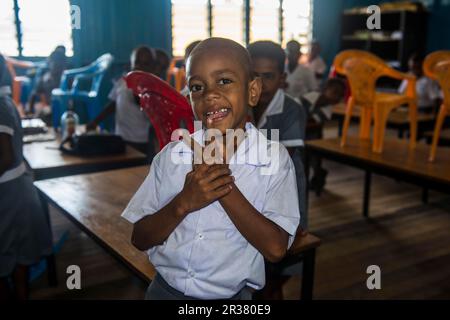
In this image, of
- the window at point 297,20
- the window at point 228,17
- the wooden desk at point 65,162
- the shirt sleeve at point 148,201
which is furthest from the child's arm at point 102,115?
the window at point 297,20

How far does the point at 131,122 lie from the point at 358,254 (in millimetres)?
1733

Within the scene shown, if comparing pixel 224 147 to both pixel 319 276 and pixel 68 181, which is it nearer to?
pixel 68 181

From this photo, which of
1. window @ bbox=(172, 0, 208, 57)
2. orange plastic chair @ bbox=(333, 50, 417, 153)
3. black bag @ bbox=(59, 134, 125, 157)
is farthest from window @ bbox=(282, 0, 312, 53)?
black bag @ bbox=(59, 134, 125, 157)

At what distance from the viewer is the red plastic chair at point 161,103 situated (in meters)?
1.03

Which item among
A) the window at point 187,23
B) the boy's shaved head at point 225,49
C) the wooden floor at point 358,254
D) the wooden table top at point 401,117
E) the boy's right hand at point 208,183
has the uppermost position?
the window at point 187,23

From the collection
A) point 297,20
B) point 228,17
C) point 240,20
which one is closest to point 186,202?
point 228,17

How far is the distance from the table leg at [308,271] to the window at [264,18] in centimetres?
717

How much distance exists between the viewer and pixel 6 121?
1726 millimetres

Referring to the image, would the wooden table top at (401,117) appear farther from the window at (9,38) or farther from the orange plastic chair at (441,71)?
the window at (9,38)

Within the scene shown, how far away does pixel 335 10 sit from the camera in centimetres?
896

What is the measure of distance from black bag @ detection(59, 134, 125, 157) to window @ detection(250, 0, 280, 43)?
6213mm

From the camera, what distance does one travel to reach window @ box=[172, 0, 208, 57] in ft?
23.2

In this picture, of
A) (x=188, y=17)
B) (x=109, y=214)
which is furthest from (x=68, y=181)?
(x=188, y=17)
